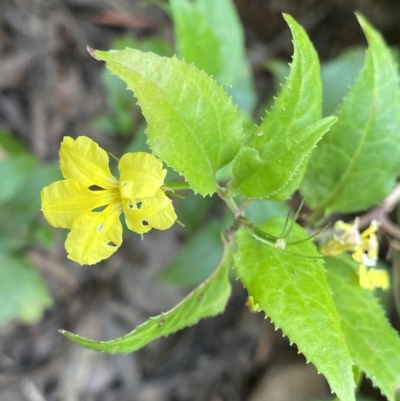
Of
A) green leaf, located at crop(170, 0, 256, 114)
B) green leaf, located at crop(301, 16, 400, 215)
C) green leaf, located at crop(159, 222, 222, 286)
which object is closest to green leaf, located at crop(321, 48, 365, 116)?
green leaf, located at crop(170, 0, 256, 114)

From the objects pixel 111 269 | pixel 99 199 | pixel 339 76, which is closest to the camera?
pixel 99 199

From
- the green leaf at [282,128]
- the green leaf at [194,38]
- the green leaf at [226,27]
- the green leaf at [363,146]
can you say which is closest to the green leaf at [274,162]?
the green leaf at [282,128]

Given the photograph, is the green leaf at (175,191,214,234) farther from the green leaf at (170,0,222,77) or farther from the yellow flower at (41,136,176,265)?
the yellow flower at (41,136,176,265)

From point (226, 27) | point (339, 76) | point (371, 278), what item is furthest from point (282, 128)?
point (339, 76)

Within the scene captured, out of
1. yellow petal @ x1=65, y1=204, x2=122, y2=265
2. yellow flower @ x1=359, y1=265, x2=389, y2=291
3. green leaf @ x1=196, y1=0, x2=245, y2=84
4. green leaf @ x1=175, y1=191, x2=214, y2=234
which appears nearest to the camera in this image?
yellow petal @ x1=65, y1=204, x2=122, y2=265

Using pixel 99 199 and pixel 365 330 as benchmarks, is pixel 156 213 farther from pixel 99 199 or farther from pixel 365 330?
pixel 365 330

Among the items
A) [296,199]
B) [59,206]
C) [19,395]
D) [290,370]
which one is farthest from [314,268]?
[19,395]

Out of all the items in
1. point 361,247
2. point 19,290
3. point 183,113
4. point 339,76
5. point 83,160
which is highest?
point 183,113
